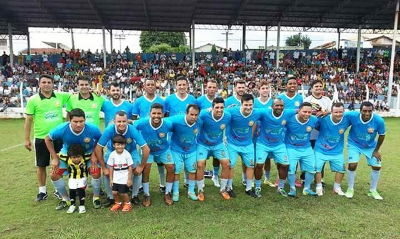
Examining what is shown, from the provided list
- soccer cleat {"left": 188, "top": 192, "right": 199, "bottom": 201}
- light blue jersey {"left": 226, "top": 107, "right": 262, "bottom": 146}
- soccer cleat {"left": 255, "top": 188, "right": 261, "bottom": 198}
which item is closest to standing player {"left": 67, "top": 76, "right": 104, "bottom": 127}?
soccer cleat {"left": 188, "top": 192, "right": 199, "bottom": 201}

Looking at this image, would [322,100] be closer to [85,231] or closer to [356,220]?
[356,220]

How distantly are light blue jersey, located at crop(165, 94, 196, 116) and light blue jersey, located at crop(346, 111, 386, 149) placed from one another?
107 inches

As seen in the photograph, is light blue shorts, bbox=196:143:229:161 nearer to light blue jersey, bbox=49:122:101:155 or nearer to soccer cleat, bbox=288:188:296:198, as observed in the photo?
soccer cleat, bbox=288:188:296:198

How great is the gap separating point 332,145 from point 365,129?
22.5 inches

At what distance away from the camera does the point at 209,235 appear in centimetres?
405

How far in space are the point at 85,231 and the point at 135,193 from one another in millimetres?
1175

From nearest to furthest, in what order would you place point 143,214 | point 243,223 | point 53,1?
point 243,223 → point 143,214 → point 53,1

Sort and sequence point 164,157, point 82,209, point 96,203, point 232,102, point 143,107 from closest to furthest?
point 82,209
point 96,203
point 164,157
point 143,107
point 232,102

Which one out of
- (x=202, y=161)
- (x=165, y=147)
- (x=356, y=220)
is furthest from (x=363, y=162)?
(x=165, y=147)

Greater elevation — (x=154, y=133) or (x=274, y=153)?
(x=154, y=133)

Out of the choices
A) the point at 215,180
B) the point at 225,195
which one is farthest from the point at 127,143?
the point at 215,180

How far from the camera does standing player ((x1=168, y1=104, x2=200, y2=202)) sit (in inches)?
205

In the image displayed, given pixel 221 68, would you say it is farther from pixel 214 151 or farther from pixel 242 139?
pixel 214 151

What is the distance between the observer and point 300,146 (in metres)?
5.62
